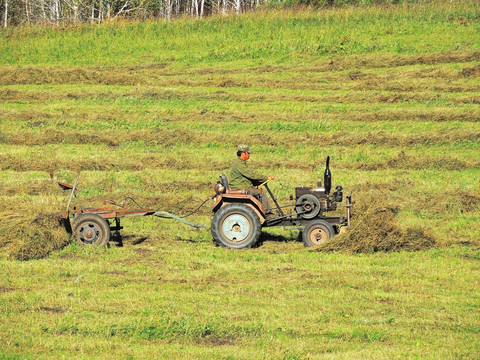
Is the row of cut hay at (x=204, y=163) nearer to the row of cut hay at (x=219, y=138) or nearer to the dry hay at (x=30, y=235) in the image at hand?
the row of cut hay at (x=219, y=138)

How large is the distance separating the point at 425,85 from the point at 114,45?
13.4 m

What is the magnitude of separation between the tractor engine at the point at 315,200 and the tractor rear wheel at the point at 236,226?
73 cm

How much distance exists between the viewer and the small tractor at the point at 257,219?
10.9 metres

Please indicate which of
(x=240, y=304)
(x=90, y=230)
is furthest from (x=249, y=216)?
(x=240, y=304)

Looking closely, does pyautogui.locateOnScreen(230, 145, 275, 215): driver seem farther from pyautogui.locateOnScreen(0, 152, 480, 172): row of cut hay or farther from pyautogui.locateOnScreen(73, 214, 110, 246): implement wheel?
pyautogui.locateOnScreen(0, 152, 480, 172): row of cut hay

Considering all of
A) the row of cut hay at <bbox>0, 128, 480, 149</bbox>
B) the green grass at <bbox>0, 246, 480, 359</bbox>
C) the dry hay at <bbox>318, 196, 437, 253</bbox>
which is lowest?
the green grass at <bbox>0, 246, 480, 359</bbox>

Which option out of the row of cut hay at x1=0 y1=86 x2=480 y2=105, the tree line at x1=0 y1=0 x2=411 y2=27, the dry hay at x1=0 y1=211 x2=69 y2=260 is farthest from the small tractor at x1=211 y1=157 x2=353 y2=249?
the tree line at x1=0 y1=0 x2=411 y2=27

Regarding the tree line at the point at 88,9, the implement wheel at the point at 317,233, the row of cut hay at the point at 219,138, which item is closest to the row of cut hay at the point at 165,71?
the row of cut hay at the point at 219,138

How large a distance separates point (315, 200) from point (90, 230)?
3563mm

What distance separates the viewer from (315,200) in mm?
11000

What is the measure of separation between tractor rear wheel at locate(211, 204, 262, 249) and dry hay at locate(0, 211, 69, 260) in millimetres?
2385

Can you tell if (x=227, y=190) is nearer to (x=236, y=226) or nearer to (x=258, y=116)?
(x=236, y=226)

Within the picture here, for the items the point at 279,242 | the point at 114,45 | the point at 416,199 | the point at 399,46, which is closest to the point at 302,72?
the point at 399,46

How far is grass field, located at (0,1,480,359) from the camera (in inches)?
288
